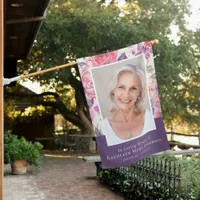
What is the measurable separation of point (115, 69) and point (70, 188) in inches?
184

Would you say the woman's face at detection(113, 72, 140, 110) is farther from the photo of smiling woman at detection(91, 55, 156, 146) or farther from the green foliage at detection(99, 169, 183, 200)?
the green foliage at detection(99, 169, 183, 200)

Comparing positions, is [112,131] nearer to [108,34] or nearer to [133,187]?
[133,187]

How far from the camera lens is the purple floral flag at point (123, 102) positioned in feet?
17.8

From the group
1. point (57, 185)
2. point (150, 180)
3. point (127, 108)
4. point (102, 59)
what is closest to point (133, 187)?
point (150, 180)

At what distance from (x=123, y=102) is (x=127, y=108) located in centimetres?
10

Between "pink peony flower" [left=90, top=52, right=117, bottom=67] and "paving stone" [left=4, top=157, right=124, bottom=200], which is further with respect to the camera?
"paving stone" [left=4, top=157, right=124, bottom=200]

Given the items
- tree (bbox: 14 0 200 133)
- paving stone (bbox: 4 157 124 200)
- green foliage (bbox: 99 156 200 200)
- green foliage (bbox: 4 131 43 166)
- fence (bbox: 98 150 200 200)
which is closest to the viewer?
green foliage (bbox: 99 156 200 200)

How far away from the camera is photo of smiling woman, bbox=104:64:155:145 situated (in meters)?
5.50

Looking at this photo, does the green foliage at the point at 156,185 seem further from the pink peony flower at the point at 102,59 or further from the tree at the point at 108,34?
the tree at the point at 108,34

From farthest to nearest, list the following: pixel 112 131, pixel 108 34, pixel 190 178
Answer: pixel 108 34 → pixel 190 178 → pixel 112 131

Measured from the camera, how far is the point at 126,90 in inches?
216

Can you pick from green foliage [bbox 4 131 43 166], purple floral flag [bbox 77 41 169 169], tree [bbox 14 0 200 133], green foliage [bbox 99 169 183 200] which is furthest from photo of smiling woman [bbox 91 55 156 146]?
tree [bbox 14 0 200 133]

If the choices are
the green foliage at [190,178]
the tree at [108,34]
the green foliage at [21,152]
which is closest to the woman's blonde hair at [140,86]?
the green foliage at [190,178]

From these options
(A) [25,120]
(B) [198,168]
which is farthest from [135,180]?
(A) [25,120]
